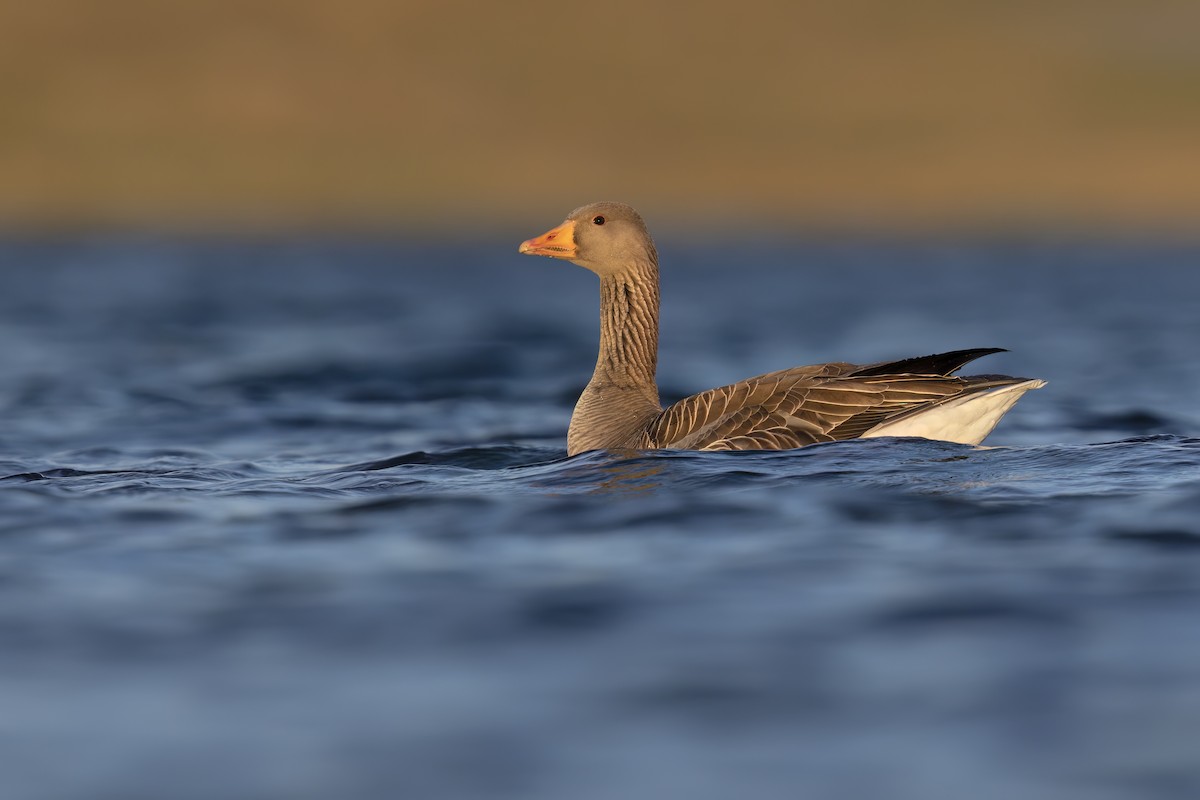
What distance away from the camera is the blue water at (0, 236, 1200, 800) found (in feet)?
16.3

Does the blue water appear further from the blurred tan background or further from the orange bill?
the blurred tan background

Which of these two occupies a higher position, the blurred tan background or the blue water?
the blurred tan background

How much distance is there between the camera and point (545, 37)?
80.4m

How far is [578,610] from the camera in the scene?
660cm

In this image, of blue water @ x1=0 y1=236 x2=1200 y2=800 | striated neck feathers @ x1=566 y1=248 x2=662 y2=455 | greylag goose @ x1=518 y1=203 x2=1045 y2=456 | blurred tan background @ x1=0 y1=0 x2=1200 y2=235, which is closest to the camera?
blue water @ x1=0 y1=236 x2=1200 y2=800

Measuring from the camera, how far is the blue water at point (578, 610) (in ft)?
16.3

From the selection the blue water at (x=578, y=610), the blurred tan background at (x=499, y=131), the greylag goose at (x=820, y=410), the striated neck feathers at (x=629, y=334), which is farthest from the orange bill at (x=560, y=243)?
the blurred tan background at (x=499, y=131)

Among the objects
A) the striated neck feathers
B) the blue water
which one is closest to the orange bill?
the striated neck feathers

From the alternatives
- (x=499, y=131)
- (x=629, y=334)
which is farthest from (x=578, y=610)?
(x=499, y=131)

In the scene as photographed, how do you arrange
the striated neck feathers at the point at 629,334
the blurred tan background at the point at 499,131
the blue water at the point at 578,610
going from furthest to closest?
1. the blurred tan background at the point at 499,131
2. the striated neck feathers at the point at 629,334
3. the blue water at the point at 578,610

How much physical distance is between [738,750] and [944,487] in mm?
4324

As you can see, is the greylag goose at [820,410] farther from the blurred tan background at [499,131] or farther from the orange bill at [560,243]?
the blurred tan background at [499,131]

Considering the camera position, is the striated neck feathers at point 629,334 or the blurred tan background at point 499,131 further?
the blurred tan background at point 499,131

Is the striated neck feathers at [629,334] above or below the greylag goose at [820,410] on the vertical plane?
above
